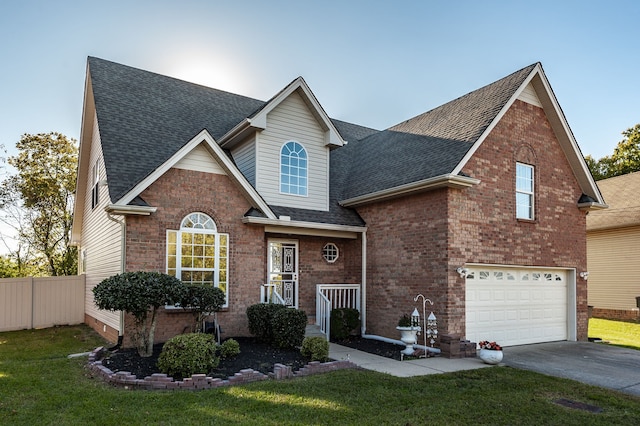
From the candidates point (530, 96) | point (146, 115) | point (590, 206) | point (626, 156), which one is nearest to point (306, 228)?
point (146, 115)

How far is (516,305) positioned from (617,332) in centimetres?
688

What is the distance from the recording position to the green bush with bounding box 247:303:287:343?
10.9m

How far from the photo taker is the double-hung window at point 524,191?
13.3 m

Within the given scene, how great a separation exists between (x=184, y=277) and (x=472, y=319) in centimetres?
747

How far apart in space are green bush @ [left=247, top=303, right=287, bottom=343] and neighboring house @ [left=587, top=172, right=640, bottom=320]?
17418mm

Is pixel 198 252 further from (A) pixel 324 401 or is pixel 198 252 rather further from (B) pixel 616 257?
(B) pixel 616 257

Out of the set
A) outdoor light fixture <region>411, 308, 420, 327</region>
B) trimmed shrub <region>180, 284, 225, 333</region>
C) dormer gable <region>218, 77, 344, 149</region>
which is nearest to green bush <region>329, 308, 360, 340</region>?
outdoor light fixture <region>411, 308, 420, 327</region>

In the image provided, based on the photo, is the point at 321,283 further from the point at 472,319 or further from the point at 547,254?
the point at 547,254

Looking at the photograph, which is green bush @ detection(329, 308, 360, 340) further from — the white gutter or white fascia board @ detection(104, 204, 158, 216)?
white fascia board @ detection(104, 204, 158, 216)

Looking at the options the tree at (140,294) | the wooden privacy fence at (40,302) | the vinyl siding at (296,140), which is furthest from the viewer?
the wooden privacy fence at (40,302)

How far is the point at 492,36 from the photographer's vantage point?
1352 centimetres

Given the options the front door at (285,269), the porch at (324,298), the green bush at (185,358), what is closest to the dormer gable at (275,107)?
the front door at (285,269)

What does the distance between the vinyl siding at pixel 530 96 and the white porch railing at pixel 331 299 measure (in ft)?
24.6

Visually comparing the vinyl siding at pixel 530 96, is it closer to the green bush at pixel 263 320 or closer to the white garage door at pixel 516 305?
the white garage door at pixel 516 305
